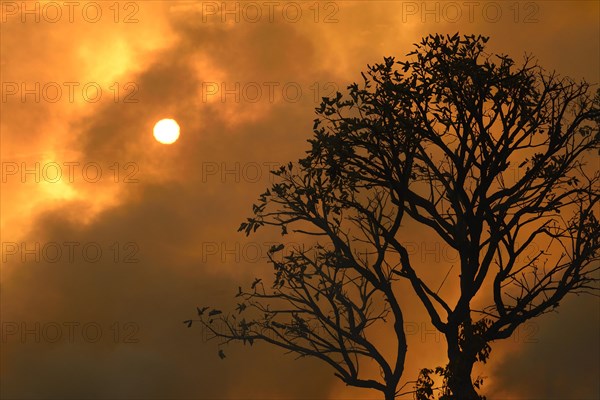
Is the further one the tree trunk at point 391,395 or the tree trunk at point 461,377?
the tree trunk at point 391,395

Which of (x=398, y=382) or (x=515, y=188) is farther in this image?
(x=398, y=382)

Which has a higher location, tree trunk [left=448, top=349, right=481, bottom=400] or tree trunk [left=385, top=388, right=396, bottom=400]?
tree trunk [left=385, top=388, right=396, bottom=400]

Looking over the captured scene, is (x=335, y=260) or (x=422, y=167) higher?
(x=422, y=167)

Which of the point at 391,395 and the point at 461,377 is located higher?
the point at 391,395

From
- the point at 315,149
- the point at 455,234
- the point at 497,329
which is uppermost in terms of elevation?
the point at 315,149

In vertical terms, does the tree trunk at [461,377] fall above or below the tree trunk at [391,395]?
below

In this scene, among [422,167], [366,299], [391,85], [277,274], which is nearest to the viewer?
[391,85]

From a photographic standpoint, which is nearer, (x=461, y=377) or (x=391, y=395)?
(x=461, y=377)

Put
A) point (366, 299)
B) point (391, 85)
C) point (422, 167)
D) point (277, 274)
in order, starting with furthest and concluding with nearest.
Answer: point (366, 299) < point (277, 274) < point (422, 167) < point (391, 85)

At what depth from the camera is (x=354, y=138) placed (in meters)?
23.5

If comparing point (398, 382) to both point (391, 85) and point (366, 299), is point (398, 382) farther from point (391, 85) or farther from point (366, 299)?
point (391, 85)

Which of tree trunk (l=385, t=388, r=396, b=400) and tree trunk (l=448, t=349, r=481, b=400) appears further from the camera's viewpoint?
tree trunk (l=385, t=388, r=396, b=400)

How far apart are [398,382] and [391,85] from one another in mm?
9418

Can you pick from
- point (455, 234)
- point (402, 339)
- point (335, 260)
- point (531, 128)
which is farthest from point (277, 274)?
point (531, 128)
